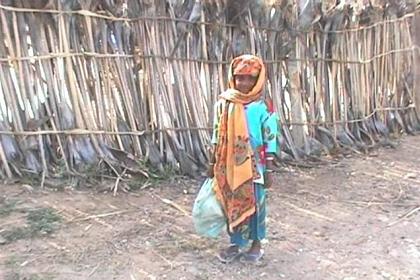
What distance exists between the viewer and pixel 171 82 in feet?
16.4

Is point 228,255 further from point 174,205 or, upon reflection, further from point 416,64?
point 416,64

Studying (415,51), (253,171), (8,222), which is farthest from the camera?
(415,51)

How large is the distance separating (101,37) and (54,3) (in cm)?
44

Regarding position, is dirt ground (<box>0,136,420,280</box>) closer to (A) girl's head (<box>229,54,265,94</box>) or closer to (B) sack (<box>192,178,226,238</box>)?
(B) sack (<box>192,178,226,238</box>)

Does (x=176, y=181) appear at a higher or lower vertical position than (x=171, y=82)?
lower

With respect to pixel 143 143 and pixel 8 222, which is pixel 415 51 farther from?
pixel 8 222

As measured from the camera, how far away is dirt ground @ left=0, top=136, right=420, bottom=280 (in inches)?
131

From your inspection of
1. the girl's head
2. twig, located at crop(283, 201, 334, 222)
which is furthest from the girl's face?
twig, located at crop(283, 201, 334, 222)

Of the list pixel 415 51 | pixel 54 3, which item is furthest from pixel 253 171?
pixel 415 51

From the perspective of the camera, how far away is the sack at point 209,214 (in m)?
3.41

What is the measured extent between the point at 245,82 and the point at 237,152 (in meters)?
0.39

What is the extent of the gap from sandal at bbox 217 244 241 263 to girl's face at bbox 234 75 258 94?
942mm

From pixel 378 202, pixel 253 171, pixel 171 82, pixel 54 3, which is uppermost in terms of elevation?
pixel 54 3

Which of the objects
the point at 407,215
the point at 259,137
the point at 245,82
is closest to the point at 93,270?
the point at 259,137
